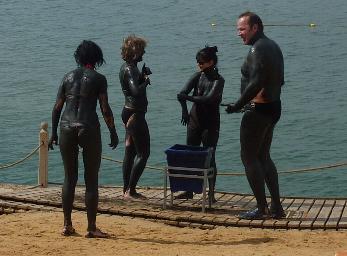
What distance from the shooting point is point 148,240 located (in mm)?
9336

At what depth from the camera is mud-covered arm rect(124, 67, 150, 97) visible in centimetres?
1123

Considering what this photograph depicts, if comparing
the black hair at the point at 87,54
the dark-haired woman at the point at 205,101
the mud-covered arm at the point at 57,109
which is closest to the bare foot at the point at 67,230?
the mud-covered arm at the point at 57,109

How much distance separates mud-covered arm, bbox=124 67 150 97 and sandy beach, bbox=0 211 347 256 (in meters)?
1.63

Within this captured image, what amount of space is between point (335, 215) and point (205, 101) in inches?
81.1

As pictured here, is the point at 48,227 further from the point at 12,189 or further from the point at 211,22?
the point at 211,22

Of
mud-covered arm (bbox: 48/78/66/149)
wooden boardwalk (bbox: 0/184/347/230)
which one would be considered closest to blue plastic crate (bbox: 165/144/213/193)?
wooden boardwalk (bbox: 0/184/347/230)

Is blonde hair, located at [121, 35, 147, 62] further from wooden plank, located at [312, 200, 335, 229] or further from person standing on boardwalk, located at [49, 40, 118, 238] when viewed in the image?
wooden plank, located at [312, 200, 335, 229]

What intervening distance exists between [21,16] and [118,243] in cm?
5357

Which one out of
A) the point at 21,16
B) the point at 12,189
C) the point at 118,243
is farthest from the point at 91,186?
the point at 21,16

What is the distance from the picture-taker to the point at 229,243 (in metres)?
9.27

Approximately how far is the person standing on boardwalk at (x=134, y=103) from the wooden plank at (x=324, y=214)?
233 centimetres

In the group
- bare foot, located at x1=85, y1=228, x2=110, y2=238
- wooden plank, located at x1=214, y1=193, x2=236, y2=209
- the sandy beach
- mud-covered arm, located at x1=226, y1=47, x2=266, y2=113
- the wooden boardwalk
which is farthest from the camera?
wooden plank, located at x1=214, y1=193, x2=236, y2=209

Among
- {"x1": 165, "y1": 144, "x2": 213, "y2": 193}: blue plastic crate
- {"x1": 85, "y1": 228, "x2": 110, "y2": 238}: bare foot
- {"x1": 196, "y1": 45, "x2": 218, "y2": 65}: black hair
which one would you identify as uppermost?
{"x1": 196, "y1": 45, "x2": 218, "y2": 65}: black hair

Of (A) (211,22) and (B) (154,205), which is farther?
(A) (211,22)
